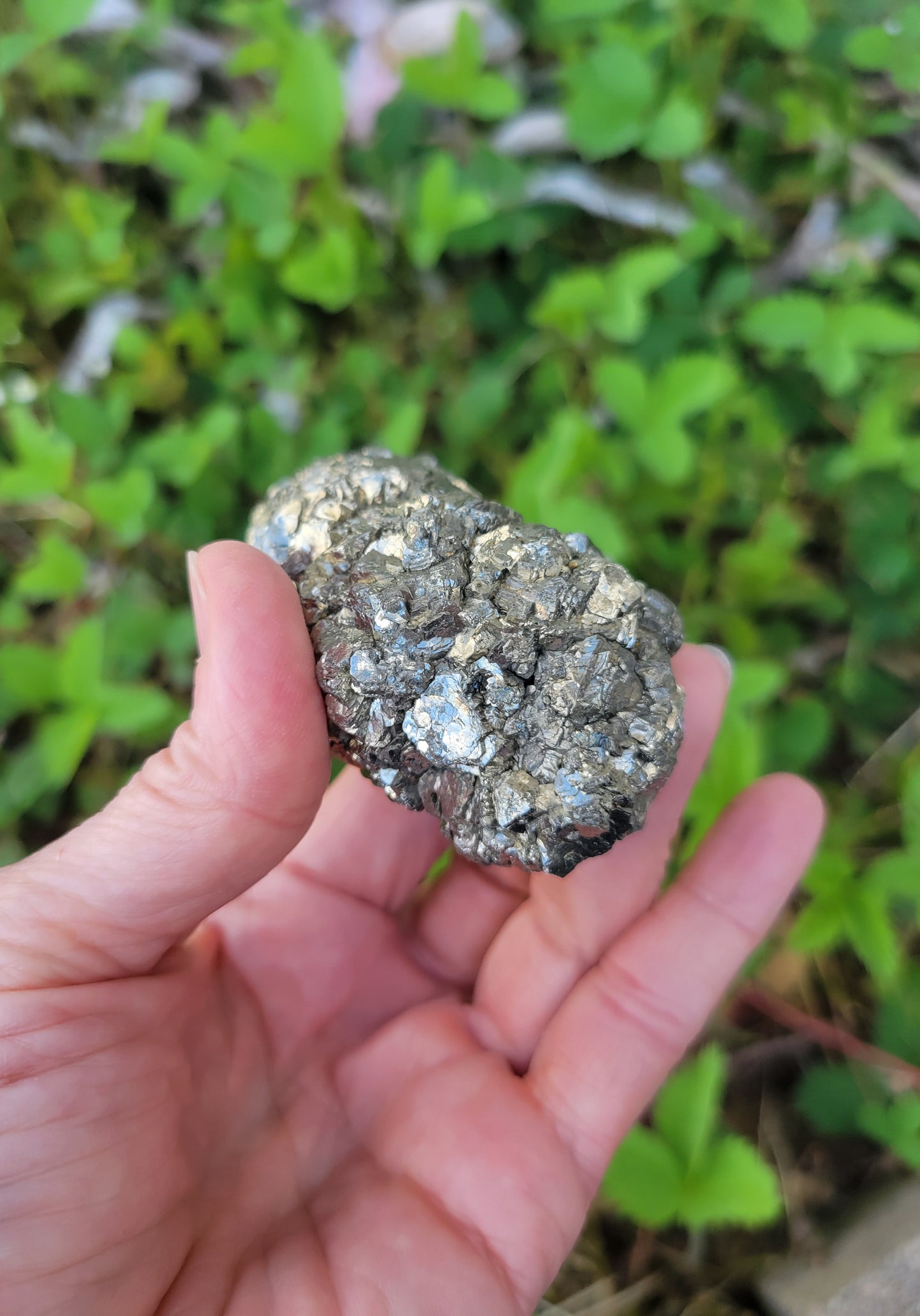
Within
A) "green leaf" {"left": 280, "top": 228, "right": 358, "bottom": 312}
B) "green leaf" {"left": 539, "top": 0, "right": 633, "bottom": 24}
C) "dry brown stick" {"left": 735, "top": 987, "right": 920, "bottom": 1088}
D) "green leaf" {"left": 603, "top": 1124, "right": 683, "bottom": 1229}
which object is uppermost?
"green leaf" {"left": 539, "top": 0, "right": 633, "bottom": 24}

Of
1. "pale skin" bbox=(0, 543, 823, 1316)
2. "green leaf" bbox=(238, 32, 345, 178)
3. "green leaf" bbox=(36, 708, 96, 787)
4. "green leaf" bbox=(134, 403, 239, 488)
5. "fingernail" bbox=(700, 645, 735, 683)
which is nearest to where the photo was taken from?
"pale skin" bbox=(0, 543, 823, 1316)

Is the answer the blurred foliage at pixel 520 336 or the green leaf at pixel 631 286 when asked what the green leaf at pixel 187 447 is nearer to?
the blurred foliage at pixel 520 336

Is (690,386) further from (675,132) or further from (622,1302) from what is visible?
(622,1302)

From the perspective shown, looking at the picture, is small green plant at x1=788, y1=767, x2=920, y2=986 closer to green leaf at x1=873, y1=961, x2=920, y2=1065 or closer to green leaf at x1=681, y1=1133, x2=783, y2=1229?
green leaf at x1=873, y1=961, x2=920, y2=1065

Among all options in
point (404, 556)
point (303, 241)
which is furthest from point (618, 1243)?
point (303, 241)

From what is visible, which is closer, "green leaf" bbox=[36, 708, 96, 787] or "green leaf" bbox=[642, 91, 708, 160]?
"green leaf" bbox=[36, 708, 96, 787]

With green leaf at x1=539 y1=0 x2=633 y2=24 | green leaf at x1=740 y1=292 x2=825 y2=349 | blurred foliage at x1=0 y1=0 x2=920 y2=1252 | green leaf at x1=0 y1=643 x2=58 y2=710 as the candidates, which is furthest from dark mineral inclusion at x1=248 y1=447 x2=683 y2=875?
green leaf at x1=539 y1=0 x2=633 y2=24

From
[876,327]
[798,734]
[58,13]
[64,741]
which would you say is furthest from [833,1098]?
[58,13]

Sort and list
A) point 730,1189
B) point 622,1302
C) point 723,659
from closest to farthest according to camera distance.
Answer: point 730,1189
point 723,659
point 622,1302
